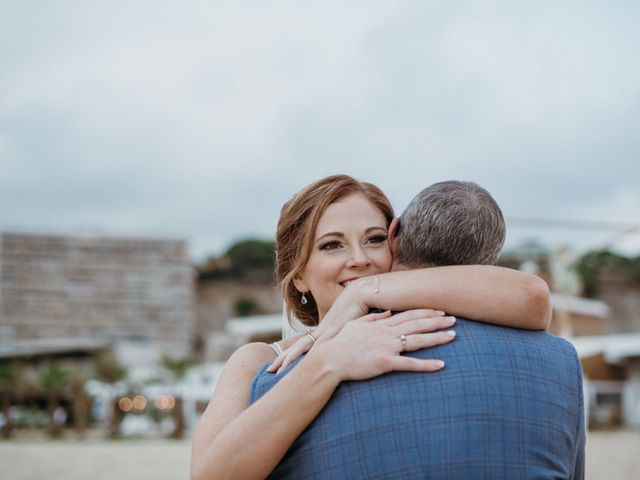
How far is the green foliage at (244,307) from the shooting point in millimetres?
76375

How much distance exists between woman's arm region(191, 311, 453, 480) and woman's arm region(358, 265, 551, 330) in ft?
0.19

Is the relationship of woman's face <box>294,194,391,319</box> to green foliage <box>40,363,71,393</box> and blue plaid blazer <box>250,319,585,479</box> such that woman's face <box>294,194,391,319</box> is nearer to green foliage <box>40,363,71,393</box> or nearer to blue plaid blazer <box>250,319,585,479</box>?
blue plaid blazer <box>250,319,585,479</box>

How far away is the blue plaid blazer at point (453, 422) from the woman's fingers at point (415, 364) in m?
0.01

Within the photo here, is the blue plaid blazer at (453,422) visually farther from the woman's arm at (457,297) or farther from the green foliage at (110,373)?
the green foliage at (110,373)

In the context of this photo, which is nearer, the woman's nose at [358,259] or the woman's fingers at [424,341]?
the woman's fingers at [424,341]

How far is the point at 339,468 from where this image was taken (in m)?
1.55

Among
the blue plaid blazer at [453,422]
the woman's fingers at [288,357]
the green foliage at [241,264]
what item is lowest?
the blue plaid blazer at [453,422]

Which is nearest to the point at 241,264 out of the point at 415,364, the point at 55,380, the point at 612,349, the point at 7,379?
the point at 7,379

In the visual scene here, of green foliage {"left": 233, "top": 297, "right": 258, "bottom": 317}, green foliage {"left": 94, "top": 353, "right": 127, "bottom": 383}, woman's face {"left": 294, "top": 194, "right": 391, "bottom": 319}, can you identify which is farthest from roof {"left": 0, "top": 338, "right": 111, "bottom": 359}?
woman's face {"left": 294, "top": 194, "right": 391, "bottom": 319}

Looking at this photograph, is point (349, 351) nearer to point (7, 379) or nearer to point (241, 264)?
point (7, 379)

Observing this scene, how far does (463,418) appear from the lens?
5.01 feet

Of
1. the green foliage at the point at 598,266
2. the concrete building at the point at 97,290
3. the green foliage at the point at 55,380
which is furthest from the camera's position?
the green foliage at the point at 598,266

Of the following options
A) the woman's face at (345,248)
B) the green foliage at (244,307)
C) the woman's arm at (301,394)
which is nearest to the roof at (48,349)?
the green foliage at (244,307)

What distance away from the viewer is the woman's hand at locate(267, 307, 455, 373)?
1656mm
